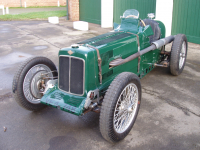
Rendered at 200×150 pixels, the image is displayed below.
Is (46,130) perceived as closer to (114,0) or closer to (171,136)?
(171,136)

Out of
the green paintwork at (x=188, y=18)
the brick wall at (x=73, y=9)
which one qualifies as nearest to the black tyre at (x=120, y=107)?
the green paintwork at (x=188, y=18)

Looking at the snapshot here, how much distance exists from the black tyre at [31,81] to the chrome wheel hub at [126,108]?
4.90 feet

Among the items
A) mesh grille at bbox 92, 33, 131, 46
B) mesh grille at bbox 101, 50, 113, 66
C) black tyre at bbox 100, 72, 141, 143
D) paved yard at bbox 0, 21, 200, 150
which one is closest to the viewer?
black tyre at bbox 100, 72, 141, 143

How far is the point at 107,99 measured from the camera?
110 inches

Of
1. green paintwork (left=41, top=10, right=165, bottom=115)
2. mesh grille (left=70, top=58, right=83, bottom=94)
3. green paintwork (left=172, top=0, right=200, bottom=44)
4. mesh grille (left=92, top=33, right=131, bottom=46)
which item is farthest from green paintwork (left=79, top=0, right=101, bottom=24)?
mesh grille (left=70, top=58, right=83, bottom=94)

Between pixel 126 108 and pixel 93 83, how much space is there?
25.8 inches

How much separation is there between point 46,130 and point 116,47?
1864 mm

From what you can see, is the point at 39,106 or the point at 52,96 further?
the point at 39,106

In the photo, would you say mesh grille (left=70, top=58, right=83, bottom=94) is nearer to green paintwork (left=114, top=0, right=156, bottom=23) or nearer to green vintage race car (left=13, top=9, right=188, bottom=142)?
green vintage race car (left=13, top=9, right=188, bottom=142)

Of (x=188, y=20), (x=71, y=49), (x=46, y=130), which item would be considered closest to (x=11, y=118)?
(x=46, y=130)

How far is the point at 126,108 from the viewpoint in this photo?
323 cm

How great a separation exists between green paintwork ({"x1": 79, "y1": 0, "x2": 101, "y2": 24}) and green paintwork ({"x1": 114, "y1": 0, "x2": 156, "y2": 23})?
1.52 m

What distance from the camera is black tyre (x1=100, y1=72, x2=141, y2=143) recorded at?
2.76 meters

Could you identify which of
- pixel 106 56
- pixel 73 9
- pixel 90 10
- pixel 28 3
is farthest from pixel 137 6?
pixel 28 3
